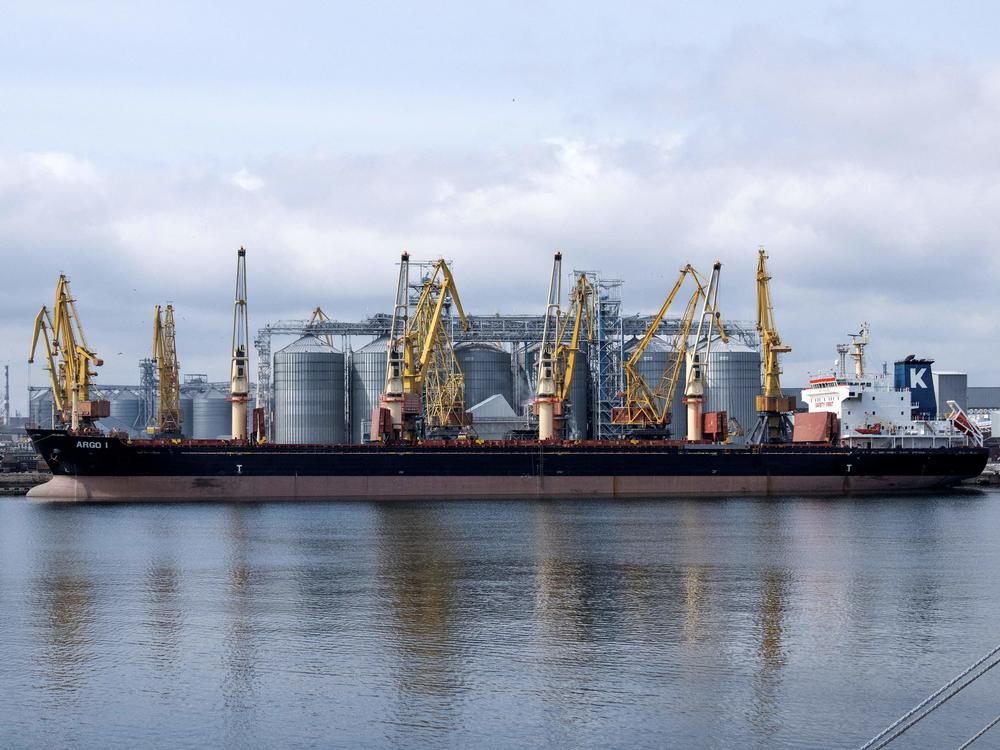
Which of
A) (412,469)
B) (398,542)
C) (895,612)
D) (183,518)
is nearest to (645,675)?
(895,612)

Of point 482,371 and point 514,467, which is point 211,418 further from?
point 514,467

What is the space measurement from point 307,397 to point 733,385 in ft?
119

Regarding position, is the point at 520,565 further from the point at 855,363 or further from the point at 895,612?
the point at 855,363

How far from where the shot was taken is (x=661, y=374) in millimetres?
107250

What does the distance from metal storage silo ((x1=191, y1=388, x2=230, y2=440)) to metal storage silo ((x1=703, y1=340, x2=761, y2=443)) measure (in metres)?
70.5

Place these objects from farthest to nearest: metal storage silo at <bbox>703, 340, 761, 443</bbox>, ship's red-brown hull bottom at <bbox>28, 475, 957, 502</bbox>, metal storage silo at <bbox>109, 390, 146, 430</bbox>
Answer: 1. metal storage silo at <bbox>109, 390, 146, 430</bbox>
2. metal storage silo at <bbox>703, 340, 761, 443</bbox>
3. ship's red-brown hull bottom at <bbox>28, 475, 957, 502</bbox>

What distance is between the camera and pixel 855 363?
8169 cm

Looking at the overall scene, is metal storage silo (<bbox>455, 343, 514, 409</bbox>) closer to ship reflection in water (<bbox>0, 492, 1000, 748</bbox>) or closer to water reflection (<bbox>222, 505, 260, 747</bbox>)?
ship reflection in water (<bbox>0, 492, 1000, 748</bbox>)

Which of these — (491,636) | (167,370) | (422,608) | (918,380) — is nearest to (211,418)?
(167,370)

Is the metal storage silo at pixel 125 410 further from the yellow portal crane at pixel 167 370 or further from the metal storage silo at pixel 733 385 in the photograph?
the metal storage silo at pixel 733 385

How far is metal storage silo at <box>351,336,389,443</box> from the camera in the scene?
10825cm

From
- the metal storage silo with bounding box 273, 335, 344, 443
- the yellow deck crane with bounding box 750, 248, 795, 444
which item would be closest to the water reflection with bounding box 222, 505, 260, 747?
the yellow deck crane with bounding box 750, 248, 795, 444

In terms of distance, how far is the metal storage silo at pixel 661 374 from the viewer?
106 meters

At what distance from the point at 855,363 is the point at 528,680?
62030 millimetres
